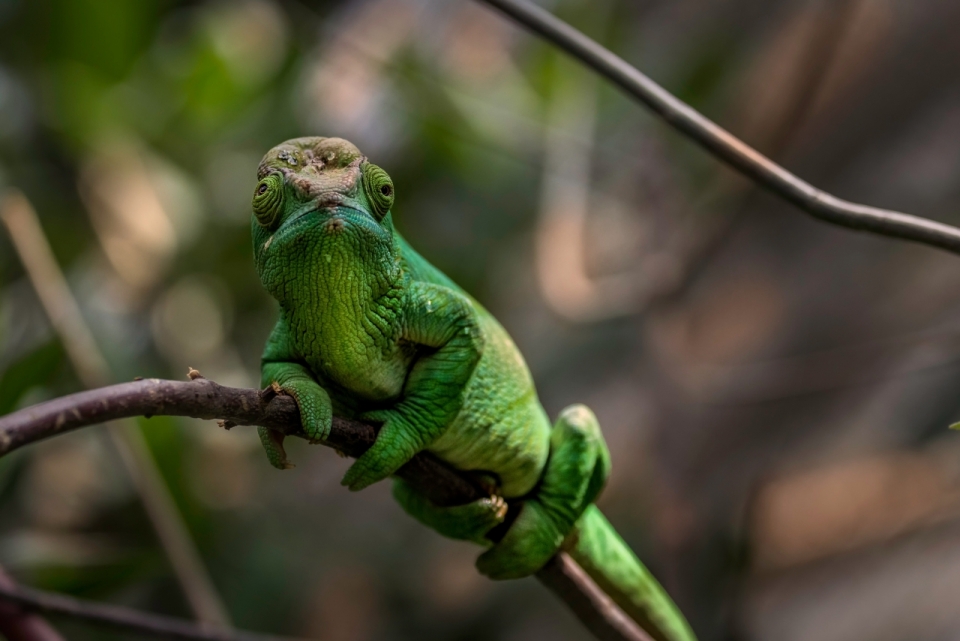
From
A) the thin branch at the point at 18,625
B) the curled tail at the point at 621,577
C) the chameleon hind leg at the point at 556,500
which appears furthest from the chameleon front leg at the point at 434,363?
the thin branch at the point at 18,625

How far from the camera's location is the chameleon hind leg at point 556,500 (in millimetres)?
1822

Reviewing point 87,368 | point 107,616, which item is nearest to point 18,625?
point 107,616

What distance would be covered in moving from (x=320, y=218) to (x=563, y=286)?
335cm

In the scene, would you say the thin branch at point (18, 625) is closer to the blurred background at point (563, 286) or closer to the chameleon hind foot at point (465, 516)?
the chameleon hind foot at point (465, 516)

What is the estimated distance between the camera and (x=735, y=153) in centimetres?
162

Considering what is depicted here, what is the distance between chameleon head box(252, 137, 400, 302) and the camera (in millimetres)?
1393

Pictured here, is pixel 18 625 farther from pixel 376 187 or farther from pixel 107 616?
pixel 376 187

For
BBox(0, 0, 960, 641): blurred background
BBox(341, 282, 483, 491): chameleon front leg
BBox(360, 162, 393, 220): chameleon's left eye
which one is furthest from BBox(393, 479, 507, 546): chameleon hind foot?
BBox(0, 0, 960, 641): blurred background

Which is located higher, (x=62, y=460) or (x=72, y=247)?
(x=72, y=247)

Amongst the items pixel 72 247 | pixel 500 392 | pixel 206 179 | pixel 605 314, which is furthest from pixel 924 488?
pixel 72 247

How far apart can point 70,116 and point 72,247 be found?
2.02ft

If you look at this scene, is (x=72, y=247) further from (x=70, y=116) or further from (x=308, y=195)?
(x=308, y=195)

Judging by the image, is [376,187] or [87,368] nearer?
[376,187]

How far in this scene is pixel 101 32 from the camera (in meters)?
4.30
